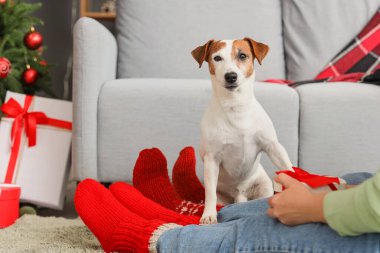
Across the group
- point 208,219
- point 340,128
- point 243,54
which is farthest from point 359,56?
point 208,219

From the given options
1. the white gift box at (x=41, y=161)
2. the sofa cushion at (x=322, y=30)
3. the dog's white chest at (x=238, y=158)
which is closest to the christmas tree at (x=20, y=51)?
the white gift box at (x=41, y=161)

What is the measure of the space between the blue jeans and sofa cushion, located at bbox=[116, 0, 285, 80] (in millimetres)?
1294

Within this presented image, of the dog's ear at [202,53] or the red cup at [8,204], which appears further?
the red cup at [8,204]

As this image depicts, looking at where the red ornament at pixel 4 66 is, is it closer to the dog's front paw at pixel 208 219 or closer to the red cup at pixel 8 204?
the red cup at pixel 8 204

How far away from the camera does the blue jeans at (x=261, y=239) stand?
0.68 meters

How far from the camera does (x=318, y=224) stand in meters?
0.73

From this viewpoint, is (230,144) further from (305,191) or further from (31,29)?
(31,29)

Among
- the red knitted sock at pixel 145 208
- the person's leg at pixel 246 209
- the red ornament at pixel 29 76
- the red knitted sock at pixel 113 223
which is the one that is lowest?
the red knitted sock at pixel 145 208

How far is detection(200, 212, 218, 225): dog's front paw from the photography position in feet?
3.74

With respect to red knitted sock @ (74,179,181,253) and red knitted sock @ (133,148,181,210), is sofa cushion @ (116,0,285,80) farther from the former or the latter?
red knitted sock @ (74,179,181,253)

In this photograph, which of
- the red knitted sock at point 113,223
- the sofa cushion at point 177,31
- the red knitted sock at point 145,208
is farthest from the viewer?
the sofa cushion at point 177,31

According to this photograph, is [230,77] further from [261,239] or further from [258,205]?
[261,239]

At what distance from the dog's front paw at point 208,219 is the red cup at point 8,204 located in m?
0.64

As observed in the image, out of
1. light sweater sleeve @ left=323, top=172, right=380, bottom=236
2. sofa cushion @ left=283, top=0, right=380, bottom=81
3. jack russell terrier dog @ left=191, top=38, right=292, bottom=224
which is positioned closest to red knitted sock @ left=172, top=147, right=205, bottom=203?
jack russell terrier dog @ left=191, top=38, right=292, bottom=224
